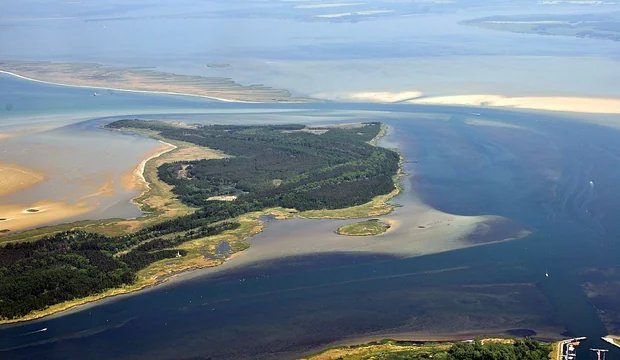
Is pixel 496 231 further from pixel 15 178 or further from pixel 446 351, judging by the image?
pixel 15 178

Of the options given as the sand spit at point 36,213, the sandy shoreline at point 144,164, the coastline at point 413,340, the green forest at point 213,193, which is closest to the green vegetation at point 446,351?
the coastline at point 413,340

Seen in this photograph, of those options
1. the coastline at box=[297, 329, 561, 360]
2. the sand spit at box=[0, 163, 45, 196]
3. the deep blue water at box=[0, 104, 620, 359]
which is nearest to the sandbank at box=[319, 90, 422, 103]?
the deep blue water at box=[0, 104, 620, 359]

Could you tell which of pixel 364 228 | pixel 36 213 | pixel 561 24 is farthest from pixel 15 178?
pixel 561 24

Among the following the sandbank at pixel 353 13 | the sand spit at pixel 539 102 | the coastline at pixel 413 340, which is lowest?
the coastline at pixel 413 340

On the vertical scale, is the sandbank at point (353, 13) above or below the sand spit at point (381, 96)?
above

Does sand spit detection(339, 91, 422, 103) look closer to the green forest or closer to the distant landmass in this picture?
the green forest

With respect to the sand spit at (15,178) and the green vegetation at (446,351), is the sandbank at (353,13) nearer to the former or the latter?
the sand spit at (15,178)
